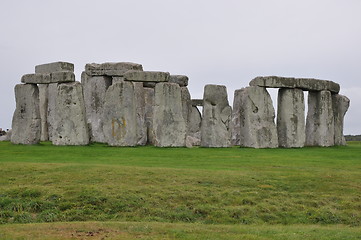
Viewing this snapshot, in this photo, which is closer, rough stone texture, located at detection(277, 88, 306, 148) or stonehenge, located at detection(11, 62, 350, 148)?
stonehenge, located at detection(11, 62, 350, 148)

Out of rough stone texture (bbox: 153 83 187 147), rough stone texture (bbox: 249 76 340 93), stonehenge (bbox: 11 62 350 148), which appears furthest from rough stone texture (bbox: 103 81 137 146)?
rough stone texture (bbox: 249 76 340 93)

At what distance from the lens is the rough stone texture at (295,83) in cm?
2806

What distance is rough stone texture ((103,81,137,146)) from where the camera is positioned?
86.6 feet

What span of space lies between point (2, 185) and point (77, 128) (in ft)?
36.9

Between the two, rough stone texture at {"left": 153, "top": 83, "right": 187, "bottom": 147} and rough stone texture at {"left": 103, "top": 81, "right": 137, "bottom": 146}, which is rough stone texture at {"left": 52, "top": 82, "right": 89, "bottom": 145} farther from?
rough stone texture at {"left": 153, "top": 83, "right": 187, "bottom": 147}

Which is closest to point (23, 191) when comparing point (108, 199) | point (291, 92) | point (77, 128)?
point (108, 199)

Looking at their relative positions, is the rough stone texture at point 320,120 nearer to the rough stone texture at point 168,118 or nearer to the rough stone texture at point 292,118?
the rough stone texture at point 292,118

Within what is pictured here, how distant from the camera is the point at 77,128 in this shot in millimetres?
26422

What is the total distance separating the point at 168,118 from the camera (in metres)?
26.5

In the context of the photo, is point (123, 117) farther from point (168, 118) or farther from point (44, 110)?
point (44, 110)

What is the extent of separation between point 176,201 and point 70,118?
1335cm

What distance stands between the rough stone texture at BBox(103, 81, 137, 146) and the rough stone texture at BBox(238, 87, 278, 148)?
18.6ft

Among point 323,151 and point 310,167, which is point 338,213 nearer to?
point 310,167

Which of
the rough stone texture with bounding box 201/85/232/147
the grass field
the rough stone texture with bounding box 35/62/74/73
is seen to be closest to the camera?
the grass field
